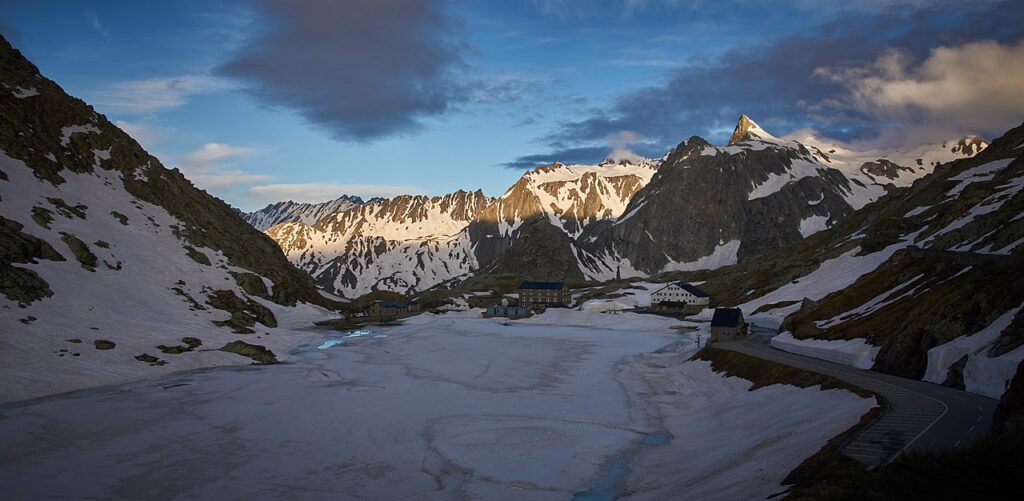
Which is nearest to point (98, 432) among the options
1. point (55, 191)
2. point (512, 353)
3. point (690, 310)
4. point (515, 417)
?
point (515, 417)

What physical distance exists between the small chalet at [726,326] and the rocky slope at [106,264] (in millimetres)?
50959

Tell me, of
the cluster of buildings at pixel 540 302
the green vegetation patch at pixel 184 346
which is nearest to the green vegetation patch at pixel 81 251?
the green vegetation patch at pixel 184 346

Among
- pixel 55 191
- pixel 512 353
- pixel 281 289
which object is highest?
pixel 55 191

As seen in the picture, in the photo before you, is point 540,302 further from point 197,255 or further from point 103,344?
point 103,344

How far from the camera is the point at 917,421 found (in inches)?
981

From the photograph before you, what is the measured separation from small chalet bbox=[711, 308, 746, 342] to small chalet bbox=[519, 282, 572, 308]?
93.1 meters

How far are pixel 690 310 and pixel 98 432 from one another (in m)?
123

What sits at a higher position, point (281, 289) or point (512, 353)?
point (281, 289)

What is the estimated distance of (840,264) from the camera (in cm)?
10756

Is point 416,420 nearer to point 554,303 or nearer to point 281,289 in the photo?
point 281,289

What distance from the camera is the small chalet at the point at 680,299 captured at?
5611 inches

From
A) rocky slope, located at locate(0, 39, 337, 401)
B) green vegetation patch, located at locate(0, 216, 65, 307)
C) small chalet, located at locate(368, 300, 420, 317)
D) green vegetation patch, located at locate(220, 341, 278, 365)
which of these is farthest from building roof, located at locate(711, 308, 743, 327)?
small chalet, located at locate(368, 300, 420, 317)

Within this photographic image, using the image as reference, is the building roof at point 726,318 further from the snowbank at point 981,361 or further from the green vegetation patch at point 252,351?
the green vegetation patch at point 252,351

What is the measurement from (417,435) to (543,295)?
135 meters
